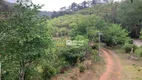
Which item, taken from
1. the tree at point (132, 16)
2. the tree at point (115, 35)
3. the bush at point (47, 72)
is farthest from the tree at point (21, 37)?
the tree at point (132, 16)

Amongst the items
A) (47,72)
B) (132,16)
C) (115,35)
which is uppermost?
(132,16)

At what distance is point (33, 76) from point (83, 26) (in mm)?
23637

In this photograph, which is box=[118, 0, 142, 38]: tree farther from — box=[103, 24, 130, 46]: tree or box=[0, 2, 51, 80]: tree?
box=[0, 2, 51, 80]: tree

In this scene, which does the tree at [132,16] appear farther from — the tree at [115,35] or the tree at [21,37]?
the tree at [21,37]

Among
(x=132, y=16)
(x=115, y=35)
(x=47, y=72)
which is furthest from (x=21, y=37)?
(x=132, y=16)

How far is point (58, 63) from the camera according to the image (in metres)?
16.8

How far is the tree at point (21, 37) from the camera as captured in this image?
9562 mm

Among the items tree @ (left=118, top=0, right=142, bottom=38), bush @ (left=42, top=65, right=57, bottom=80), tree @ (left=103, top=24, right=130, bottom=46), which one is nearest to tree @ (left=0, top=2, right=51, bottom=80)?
bush @ (left=42, top=65, right=57, bottom=80)

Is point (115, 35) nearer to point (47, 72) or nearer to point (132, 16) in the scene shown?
point (132, 16)

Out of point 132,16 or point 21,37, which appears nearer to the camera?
point 21,37

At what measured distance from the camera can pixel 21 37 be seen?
9.62 metres

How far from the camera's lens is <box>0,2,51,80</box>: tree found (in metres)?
9.56

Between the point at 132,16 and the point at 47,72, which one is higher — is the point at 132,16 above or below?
above

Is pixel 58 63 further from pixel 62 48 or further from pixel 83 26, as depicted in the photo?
pixel 83 26
